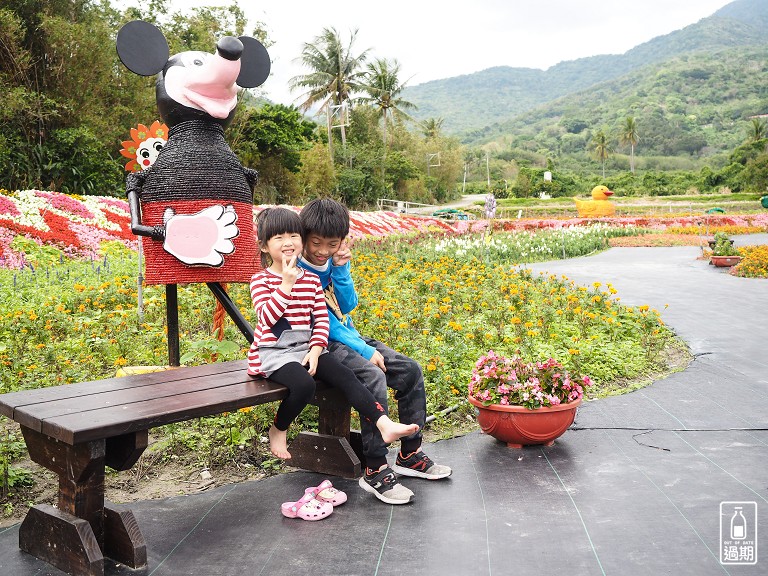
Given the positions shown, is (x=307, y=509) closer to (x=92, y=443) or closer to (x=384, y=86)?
(x=92, y=443)

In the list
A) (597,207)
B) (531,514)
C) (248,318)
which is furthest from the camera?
(597,207)

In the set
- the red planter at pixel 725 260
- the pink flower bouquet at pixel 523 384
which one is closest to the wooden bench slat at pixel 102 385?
the pink flower bouquet at pixel 523 384

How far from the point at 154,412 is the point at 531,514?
1603 millimetres

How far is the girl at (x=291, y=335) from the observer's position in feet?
10.2

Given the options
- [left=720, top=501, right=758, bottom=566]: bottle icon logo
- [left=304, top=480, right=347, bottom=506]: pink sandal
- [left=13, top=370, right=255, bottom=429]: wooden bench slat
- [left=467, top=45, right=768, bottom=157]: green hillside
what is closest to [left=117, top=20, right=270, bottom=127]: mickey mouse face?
[left=13, top=370, right=255, bottom=429]: wooden bench slat

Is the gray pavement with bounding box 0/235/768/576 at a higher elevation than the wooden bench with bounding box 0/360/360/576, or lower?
lower

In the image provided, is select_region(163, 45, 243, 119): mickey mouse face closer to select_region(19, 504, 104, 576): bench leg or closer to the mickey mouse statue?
the mickey mouse statue

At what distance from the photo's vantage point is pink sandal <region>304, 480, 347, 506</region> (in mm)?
3143

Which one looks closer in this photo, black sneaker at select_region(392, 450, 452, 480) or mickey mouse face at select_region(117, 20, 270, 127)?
black sneaker at select_region(392, 450, 452, 480)

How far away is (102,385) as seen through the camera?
3.11m

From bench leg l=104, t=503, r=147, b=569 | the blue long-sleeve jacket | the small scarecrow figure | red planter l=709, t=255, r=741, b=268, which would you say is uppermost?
the small scarecrow figure

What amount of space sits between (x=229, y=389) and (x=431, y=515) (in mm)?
1021

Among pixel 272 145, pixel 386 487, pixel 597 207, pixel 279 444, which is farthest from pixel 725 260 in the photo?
pixel 597 207

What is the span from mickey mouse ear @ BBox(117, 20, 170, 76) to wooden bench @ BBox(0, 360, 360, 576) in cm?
193
